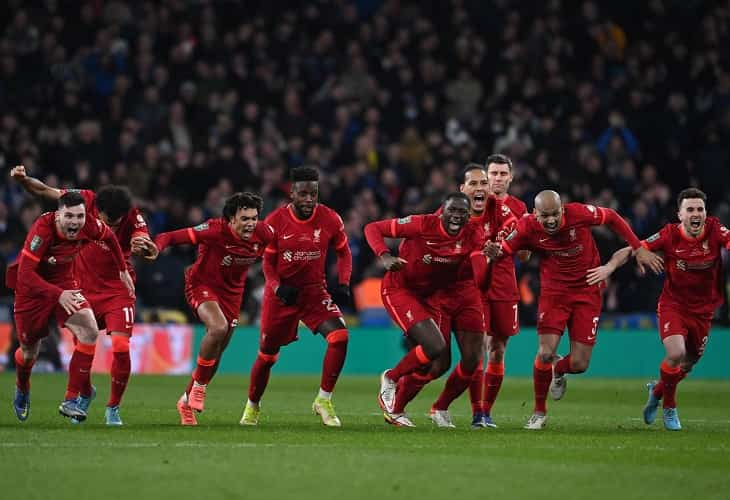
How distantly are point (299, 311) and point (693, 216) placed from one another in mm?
3808

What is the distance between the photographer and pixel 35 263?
38.9 ft

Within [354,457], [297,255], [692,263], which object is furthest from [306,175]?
[354,457]

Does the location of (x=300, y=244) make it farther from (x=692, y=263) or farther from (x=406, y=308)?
(x=692, y=263)

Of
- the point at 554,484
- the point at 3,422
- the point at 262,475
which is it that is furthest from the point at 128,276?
the point at 554,484

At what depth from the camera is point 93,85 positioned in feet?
81.8

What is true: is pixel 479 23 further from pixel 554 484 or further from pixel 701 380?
pixel 554 484

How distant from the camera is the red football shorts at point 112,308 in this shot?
492 inches

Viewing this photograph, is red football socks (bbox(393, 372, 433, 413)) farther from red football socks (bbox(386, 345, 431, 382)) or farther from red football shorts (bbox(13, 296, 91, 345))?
red football shorts (bbox(13, 296, 91, 345))

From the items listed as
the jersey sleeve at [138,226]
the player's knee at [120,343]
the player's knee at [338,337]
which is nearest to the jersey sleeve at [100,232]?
the jersey sleeve at [138,226]

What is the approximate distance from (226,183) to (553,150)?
6108 mm

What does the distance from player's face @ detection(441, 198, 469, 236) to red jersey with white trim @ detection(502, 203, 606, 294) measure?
620 millimetres

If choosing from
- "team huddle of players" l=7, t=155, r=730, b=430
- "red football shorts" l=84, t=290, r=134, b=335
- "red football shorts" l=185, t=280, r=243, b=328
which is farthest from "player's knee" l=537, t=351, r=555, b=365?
"red football shorts" l=84, t=290, r=134, b=335

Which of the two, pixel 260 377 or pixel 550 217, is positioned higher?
pixel 550 217

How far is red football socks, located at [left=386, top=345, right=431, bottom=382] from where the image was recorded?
12734 mm
